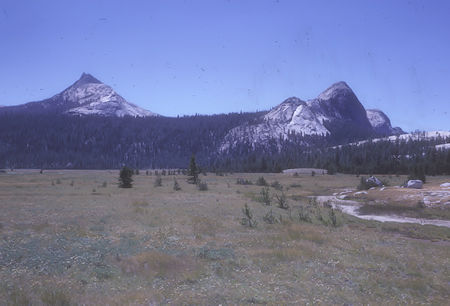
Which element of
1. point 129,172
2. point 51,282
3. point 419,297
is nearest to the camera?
point 51,282

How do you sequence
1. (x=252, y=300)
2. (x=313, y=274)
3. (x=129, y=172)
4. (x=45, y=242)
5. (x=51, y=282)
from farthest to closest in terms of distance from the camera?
(x=129, y=172), (x=45, y=242), (x=313, y=274), (x=51, y=282), (x=252, y=300)

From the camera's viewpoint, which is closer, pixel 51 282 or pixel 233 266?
pixel 51 282

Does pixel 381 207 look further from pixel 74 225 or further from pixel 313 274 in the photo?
pixel 74 225

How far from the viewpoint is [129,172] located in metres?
62.3

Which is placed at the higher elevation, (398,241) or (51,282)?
(51,282)

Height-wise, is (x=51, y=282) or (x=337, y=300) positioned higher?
(x=51, y=282)

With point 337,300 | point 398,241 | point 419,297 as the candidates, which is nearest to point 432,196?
point 398,241

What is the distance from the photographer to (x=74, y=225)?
22.4m

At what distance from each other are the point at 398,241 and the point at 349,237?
371cm

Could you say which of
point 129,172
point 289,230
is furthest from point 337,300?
point 129,172

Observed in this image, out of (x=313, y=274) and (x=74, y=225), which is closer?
(x=313, y=274)

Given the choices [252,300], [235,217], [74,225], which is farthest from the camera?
[235,217]

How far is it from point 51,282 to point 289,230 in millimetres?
16479

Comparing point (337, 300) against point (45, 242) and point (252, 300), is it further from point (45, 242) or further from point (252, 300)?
point (45, 242)
